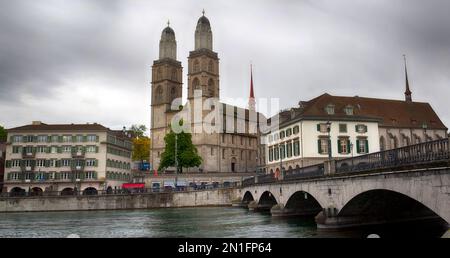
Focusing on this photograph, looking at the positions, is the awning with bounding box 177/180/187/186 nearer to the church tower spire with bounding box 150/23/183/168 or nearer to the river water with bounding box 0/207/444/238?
the church tower spire with bounding box 150/23/183/168

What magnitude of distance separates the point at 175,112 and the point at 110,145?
25.2 metres

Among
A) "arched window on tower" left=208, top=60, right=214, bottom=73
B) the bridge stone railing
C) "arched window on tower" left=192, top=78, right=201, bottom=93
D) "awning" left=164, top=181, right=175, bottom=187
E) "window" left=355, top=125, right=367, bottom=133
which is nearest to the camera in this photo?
the bridge stone railing

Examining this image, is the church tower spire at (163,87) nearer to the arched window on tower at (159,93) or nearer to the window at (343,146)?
the arched window on tower at (159,93)

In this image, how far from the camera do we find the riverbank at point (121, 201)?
64.8 metres

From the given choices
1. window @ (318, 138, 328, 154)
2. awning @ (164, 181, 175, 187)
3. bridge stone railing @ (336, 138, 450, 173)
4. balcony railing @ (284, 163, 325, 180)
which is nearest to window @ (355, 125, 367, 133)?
window @ (318, 138, 328, 154)

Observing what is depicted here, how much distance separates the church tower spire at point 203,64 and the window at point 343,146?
1926 inches

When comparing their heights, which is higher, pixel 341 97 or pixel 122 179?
pixel 341 97

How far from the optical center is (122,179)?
282 ft

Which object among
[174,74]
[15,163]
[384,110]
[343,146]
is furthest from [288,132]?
[174,74]

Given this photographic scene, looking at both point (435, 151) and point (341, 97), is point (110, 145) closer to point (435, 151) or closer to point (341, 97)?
point (341, 97)

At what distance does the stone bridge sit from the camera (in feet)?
47.9

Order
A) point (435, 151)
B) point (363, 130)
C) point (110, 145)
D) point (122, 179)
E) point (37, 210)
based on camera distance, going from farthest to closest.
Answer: point (122, 179), point (110, 145), point (37, 210), point (363, 130), point (435, 151)

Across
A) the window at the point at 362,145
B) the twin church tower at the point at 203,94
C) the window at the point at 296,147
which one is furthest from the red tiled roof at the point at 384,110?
the twin church tower at the point at 203,94
